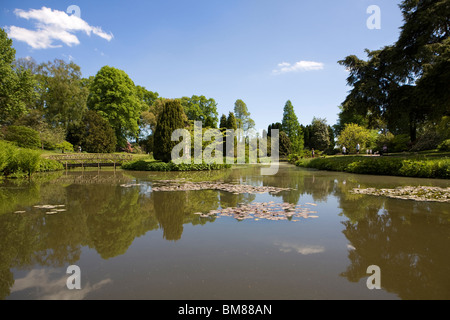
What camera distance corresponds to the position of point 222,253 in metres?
3.19

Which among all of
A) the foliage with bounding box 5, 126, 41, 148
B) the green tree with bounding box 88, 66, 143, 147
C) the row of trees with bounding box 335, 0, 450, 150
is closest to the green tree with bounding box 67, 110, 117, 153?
the green tree with bounding box 88, 66, 143, 147

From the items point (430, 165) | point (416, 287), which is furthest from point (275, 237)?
point (430, 165)

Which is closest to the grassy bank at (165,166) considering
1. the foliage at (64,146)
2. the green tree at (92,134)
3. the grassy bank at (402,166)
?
the grassy bank at (402,166)

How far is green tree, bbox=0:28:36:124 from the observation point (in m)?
17.7

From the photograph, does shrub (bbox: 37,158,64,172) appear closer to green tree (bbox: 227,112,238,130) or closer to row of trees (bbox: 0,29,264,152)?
row of trees (bbox: 0,29,264,152)

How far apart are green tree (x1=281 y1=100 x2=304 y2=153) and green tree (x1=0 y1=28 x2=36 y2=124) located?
38.1 meters

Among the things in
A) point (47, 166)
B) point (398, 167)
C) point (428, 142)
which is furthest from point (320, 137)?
point (47, 166)

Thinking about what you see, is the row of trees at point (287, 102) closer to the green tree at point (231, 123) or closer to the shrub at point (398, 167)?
the green tree at point (231, 123)

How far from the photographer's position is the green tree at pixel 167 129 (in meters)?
19.9

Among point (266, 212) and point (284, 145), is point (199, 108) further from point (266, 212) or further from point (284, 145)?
point (266, 212)

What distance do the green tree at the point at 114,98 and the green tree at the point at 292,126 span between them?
26.6 metres
